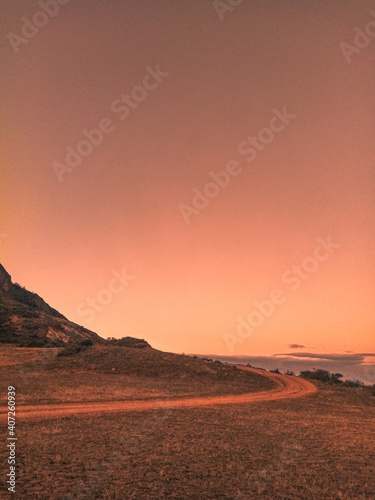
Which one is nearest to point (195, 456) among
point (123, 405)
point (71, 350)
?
point (123, 405)

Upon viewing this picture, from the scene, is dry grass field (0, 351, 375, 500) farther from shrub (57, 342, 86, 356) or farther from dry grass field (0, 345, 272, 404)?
shrub (57, 342, 86, 356)

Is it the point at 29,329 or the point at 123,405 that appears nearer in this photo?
the point at 123,405

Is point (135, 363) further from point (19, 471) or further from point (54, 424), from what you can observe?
point (19, 471)

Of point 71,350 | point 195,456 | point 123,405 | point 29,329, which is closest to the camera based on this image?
point 195,456

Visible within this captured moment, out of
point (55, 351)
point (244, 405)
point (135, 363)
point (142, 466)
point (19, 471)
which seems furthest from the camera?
point (55, 351)

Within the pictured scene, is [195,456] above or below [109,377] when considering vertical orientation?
above

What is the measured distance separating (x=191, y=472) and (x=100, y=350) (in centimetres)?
4479

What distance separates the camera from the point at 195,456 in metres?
13.5

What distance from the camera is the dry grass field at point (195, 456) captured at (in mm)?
10500

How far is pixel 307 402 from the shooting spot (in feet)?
101

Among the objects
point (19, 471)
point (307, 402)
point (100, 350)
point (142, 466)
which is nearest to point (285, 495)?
point (142, 466)

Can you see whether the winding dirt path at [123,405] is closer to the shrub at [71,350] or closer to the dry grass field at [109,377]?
the dry grass field at [109,377]

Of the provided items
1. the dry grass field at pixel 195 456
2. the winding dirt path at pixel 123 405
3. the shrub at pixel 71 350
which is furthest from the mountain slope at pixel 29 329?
the dry grass field at pixel 195 456

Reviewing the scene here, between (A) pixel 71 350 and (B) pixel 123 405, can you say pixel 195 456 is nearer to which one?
(B) pixel 123 405
